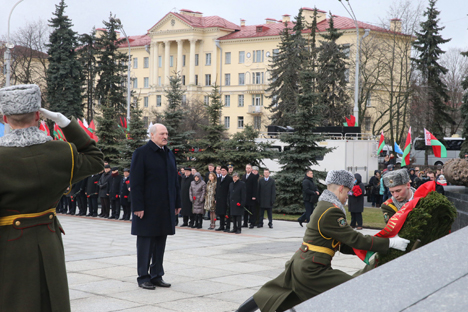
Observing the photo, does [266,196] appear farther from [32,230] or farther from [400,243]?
[32,230]

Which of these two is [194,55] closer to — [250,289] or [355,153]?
[355,153]

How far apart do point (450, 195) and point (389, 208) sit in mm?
4879

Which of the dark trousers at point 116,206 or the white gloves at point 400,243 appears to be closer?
the white gloves at point 400,243

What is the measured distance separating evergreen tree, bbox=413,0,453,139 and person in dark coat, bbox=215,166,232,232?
31462 millimetres

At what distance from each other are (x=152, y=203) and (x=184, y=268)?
2037mm

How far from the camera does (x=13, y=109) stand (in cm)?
316

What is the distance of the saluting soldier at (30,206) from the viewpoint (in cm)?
316

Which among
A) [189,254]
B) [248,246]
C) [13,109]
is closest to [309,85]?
[248,246]

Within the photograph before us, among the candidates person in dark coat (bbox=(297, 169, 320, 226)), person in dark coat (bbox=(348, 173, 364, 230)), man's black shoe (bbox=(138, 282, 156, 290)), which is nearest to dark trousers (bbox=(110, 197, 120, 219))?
person in dark coat (bbox=(297, 169, 320, 226))

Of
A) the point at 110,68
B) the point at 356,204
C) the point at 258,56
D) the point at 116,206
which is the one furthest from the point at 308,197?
the point at 258,56

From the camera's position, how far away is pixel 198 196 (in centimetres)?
1689

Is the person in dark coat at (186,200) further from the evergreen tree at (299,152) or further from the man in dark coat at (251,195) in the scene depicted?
the evergreen tree at (299,152)

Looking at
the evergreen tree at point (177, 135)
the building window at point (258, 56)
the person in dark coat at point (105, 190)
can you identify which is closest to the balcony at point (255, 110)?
the building window at point (258, 56)

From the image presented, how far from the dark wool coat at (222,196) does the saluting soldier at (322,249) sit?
37.4 feet
